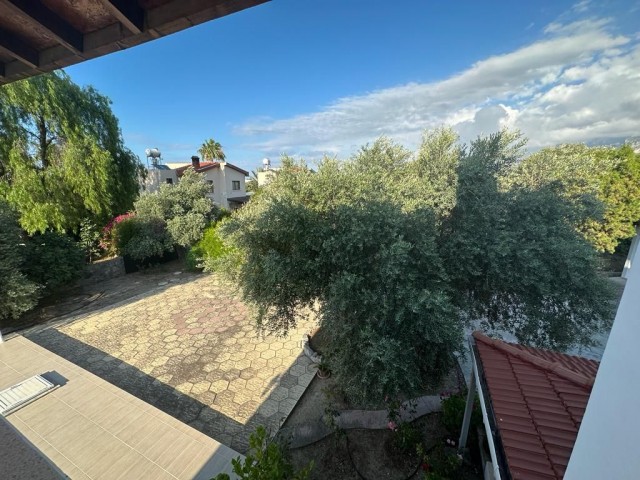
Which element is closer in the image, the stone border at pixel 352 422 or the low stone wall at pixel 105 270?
the stone border at pixel 352 422

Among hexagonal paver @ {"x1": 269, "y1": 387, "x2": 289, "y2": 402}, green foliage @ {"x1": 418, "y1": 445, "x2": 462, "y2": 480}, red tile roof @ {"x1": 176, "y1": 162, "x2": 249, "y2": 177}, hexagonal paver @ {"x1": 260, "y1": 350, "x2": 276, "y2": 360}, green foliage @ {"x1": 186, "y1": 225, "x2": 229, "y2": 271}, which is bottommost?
hexagonal paver @ {"x1": 269, "y1": 387, "x2": 289, "y2": 402}

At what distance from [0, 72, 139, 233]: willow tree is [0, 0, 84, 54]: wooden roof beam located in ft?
44.4

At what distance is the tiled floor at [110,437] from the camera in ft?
12.7

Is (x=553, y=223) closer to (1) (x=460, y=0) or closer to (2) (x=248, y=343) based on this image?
(1) (x=460, y=0)

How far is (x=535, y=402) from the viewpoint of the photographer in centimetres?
268

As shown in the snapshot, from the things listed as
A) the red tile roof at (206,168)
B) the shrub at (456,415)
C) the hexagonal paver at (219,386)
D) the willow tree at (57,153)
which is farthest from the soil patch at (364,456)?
the red tile roof at (206,168)

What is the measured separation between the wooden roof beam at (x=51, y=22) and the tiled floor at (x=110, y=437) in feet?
16.4

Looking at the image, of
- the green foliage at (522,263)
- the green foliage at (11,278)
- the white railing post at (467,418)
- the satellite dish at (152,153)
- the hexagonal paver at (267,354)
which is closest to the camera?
the white railing post at (467,418)

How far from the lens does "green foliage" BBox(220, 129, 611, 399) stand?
14.7 feet

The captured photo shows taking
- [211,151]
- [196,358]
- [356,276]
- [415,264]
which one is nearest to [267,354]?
[196,358]

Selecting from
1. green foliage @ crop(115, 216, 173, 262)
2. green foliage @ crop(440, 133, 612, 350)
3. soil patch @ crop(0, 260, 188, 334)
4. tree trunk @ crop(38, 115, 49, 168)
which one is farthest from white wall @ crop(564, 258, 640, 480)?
tree trunk @ crop(38, 115, 49, 168)

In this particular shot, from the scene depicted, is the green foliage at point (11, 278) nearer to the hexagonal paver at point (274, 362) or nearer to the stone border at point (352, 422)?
the hexagonal paver at point (274, 362)

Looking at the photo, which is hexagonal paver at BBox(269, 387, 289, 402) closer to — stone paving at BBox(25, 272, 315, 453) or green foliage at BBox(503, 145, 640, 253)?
stone paving at BBox(25, 272, 315, 453)

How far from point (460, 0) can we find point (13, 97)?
681 inches
